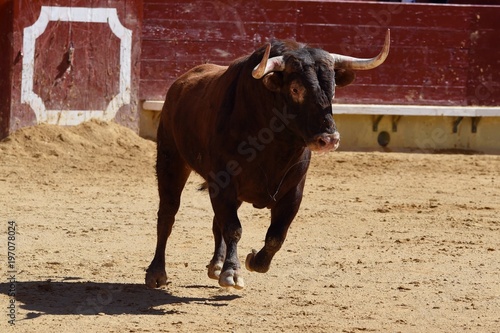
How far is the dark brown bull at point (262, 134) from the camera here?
471cm

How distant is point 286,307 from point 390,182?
423cm

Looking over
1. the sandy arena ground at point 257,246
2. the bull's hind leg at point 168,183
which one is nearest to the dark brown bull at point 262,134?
the bull's hind leg at point 168,183

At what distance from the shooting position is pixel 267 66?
477 cm

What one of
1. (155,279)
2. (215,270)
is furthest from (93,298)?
(215,270)

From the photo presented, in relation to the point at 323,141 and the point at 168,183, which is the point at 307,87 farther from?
the point at 168,183

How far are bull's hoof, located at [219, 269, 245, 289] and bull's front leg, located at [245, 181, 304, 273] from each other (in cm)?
20

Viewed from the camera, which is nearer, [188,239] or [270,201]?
[270,201]

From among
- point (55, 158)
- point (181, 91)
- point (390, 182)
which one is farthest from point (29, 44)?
point (181, 91)

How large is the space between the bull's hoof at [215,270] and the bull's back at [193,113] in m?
0.46

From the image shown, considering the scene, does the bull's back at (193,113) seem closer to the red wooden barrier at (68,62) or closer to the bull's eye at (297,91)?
the bull's eye at (297,91)

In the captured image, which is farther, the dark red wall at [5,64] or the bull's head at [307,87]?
the dark red wall at [5,64]

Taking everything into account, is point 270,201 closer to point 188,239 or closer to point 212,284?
point 212,284

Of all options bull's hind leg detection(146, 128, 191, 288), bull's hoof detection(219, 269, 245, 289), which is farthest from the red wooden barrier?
bull's hoof detection(219, 269, 245, 289)

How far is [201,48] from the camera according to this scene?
400 inches
